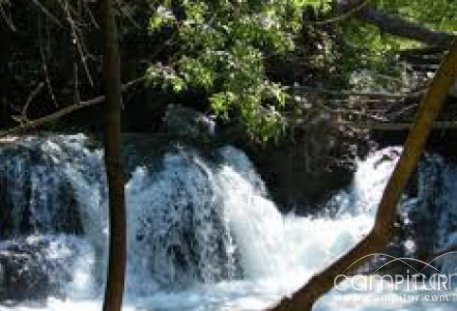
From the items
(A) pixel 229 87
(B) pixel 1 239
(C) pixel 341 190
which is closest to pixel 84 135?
(B) pixel 1 239

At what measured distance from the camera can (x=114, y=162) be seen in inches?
98.7

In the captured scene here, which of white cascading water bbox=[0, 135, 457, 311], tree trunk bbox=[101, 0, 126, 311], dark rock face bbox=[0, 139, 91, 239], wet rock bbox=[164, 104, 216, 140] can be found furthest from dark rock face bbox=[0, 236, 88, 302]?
tree trunk bbox=[101, 0, 126, 311]

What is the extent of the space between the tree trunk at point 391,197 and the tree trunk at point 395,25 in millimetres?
5212

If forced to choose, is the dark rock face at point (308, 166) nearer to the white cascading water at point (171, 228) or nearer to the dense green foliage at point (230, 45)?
the white cascading water at point (171, 228)

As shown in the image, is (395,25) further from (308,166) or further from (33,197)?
(308,166)

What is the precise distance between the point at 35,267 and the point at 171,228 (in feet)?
5.23

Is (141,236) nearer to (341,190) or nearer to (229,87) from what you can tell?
(341,190)

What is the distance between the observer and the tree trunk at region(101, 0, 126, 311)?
248 centimetres

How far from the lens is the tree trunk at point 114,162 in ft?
8.14

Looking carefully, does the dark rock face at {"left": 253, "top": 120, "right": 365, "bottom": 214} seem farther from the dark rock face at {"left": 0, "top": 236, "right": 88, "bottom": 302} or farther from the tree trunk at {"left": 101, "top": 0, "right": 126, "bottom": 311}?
the tree trunk at {"left": 101, "top": 0, "right": 126, "bottom": 311}

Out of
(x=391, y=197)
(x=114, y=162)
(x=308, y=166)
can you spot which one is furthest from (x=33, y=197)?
(x=391, y=197)

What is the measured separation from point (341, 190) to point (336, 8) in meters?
4.91

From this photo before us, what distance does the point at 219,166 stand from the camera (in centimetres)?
1149

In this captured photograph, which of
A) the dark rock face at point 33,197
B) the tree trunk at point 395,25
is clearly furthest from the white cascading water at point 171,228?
the tree trunk at point 395,25
